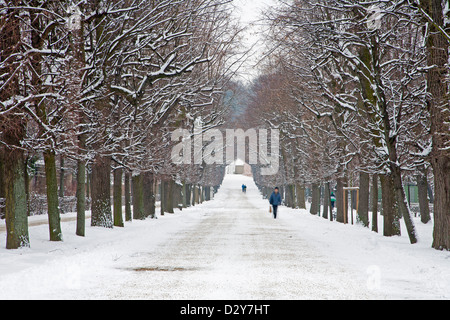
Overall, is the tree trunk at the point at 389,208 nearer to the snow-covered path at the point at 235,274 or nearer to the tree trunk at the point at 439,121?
the snow-covered path at the point at 235,274

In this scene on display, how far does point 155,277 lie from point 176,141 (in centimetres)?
3015

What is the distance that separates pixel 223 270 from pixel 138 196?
2046 centimetres

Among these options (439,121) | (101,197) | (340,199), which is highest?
(439,121)

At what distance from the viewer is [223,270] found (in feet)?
36.4

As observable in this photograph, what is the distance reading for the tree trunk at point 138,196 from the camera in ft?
99.6

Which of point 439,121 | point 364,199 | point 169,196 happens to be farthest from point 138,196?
point 439,121

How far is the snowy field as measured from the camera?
8.59 meters

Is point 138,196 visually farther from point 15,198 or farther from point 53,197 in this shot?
point 15,198

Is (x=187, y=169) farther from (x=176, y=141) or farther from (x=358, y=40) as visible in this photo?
(x=358, y=40)

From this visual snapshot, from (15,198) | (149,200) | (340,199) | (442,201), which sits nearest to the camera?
(15,198)

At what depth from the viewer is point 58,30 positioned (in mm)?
16641

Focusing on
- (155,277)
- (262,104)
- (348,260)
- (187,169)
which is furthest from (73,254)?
(262,104)

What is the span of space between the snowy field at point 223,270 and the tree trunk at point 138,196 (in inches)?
471

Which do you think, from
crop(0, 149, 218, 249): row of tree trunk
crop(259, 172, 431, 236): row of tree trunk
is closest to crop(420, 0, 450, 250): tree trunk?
crop(259, 172, 431, 236): row of tree trunk
